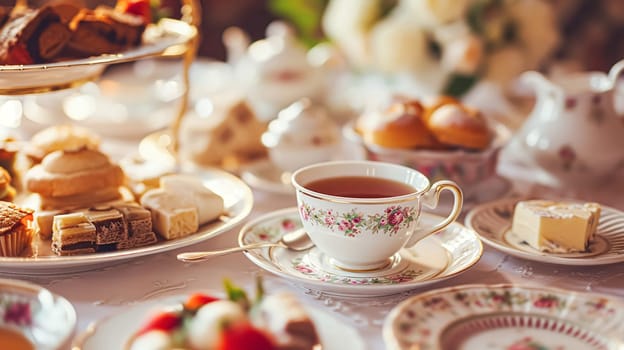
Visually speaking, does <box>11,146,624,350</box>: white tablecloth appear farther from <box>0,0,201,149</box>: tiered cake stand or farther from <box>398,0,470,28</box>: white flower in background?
<box>398,0,470,28</box>: white flower in background

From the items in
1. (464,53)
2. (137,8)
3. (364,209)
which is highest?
(137,8)

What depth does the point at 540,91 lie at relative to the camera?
1347 millimetres

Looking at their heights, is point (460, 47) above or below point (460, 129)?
above

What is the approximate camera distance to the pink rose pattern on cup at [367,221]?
92 cm

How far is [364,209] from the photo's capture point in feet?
2.99

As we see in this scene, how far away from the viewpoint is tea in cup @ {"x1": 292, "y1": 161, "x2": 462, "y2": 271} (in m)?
0.92

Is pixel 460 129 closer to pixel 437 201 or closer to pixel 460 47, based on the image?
pixel 437 201

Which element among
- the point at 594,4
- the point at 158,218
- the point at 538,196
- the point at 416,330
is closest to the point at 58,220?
the point at 158,218

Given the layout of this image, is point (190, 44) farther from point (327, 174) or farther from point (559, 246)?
point (559, 246)

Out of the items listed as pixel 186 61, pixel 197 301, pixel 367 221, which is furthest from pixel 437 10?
pixel 197 301

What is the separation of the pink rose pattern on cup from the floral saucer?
6 cm

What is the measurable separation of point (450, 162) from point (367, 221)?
38 centimetres

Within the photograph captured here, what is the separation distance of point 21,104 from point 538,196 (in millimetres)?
1251

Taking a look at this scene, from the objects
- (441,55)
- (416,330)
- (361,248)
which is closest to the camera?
(416,330)
